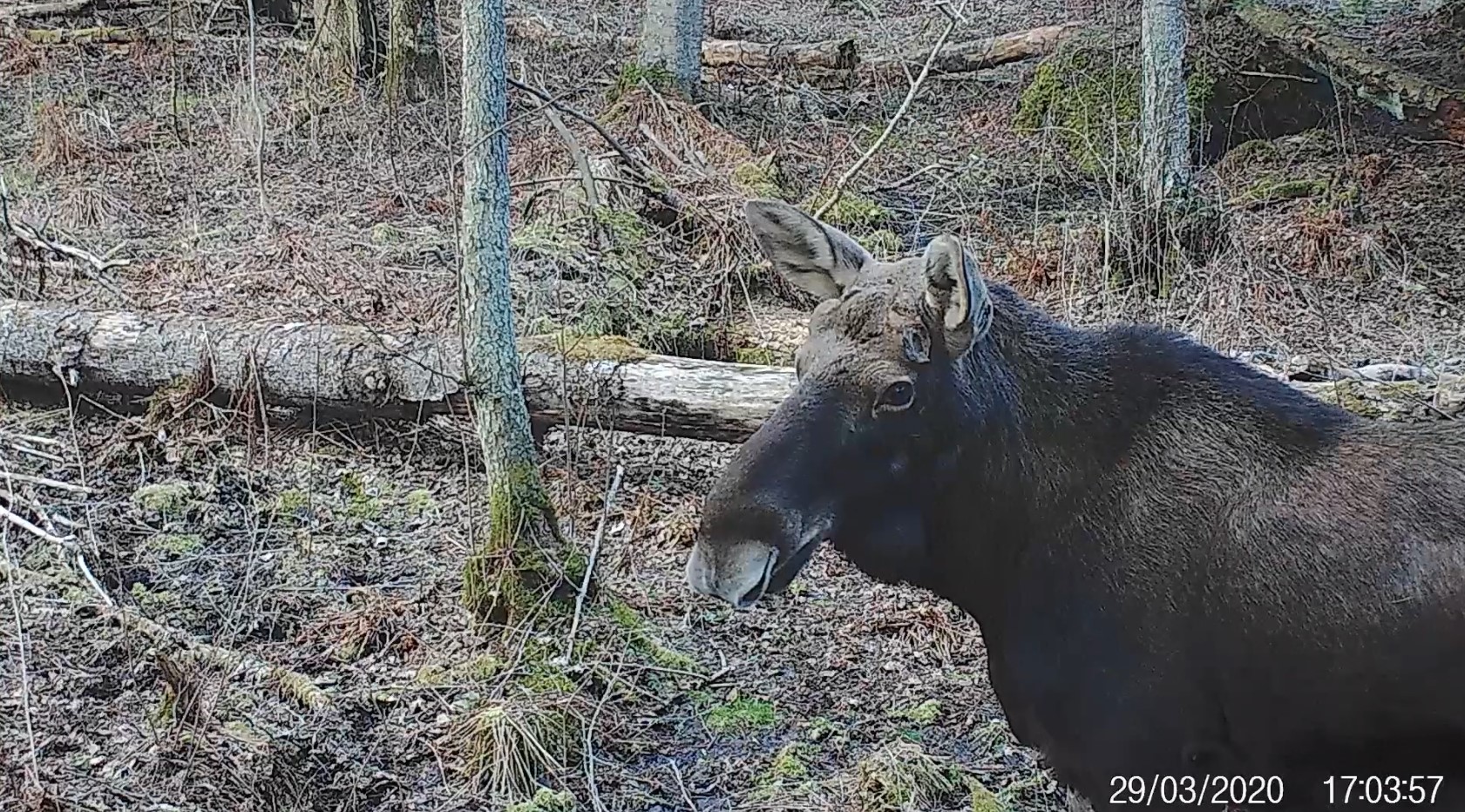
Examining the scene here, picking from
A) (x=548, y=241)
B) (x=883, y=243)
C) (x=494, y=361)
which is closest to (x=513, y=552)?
(x=494, y=361)

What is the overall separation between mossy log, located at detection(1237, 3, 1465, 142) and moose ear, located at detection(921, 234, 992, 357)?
9.13m

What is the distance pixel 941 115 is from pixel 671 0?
125 inches

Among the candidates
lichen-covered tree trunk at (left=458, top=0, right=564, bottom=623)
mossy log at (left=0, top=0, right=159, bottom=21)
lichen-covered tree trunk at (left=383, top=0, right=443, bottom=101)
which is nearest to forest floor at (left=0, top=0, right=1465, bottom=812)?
lichen-covered tree trunk at (left=458, top=0, right=564, bottom=623)

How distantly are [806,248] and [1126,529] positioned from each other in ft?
4.04

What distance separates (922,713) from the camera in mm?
5762

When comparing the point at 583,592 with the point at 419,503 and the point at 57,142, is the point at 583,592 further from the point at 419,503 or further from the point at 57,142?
the point at 57,142

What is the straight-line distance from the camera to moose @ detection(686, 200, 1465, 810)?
3492mm

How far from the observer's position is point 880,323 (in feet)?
12.3

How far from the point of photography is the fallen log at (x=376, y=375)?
695 cm

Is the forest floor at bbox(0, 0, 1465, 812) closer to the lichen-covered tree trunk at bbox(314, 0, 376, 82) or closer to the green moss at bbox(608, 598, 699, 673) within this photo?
the green moss at bbox(608, 598, 699, 673)

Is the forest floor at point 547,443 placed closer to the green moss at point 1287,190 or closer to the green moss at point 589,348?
the green moss at point 1287,190

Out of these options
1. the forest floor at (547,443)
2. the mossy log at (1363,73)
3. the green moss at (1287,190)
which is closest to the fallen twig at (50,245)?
the forest floor at (547,443)

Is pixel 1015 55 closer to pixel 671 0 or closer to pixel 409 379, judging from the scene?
pixel 671 0

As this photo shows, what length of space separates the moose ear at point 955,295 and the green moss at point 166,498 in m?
5.14
